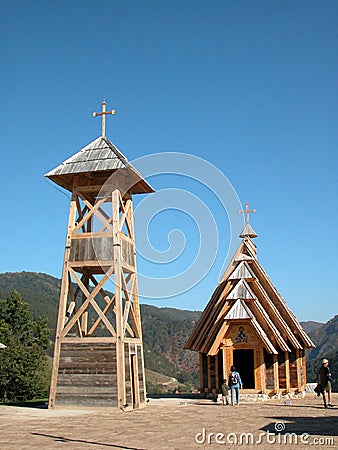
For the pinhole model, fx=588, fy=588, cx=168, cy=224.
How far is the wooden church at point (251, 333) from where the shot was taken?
22.5 m

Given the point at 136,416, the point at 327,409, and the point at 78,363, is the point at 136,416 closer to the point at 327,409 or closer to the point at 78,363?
the point at 78,363

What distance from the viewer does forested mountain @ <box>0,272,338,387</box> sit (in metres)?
90.1

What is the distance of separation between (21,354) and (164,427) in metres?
20.8

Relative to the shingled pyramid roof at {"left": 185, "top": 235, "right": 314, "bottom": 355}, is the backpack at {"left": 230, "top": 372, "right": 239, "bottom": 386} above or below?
below

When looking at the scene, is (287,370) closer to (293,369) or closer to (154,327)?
(293,369)

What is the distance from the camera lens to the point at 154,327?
107312 millimetres

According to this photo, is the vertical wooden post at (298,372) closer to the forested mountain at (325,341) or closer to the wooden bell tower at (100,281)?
the wooden bell tower at (100,281)

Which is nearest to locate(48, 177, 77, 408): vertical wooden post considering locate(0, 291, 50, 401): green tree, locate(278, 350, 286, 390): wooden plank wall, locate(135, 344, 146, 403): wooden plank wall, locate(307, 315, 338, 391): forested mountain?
locate(135, 344, 146, 403): wooden plank wall

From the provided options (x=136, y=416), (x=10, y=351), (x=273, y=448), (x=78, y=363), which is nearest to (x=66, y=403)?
(x=78, y=363)

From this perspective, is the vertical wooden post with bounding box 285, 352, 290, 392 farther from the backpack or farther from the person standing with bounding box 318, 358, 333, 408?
the person standing with bounding box 318, 358, 333, 408

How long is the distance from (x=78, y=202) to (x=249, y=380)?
474 inches

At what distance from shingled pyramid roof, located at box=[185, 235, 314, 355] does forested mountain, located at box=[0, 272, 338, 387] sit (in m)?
57.2

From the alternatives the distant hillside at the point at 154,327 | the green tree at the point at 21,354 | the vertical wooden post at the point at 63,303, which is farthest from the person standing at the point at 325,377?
the distant hillside at the point at 154,327

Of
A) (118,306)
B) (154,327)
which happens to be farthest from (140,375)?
Result: (154,327)
